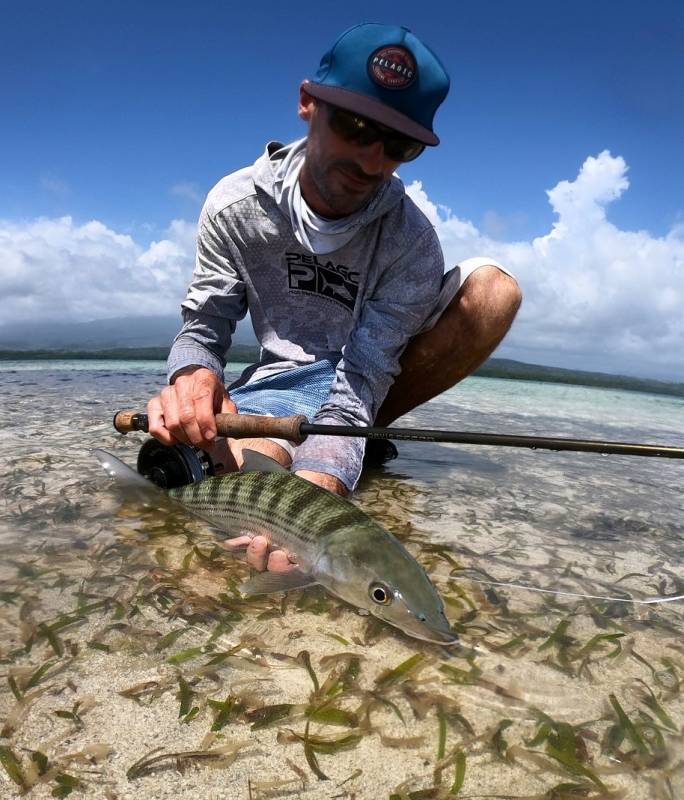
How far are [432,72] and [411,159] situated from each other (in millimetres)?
461

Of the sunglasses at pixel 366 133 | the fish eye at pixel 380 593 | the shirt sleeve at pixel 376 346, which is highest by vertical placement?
the sunglasses at pixel 366 133

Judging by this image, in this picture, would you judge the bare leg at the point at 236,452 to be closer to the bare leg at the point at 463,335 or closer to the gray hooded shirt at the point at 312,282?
the gray hooded shirt at the point at 312,282

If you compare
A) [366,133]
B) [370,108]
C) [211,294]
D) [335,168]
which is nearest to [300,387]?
[211,294]

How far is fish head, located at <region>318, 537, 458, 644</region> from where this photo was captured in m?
1.93

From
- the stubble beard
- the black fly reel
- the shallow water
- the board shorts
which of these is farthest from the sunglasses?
the shallow water

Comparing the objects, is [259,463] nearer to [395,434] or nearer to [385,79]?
[395,434]

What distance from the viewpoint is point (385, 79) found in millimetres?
3041

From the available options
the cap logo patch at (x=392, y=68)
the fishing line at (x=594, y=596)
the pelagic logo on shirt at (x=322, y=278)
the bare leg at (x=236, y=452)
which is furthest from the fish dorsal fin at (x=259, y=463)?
the cap logo patch at (x=392, y=68)

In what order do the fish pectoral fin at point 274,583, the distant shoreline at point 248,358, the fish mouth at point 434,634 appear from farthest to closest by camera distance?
the distant shoreline at point 248,358
the fish pectoral fin at point 274,583
the fish mouth at point 434,634

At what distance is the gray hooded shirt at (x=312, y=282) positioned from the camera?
3.71 metres

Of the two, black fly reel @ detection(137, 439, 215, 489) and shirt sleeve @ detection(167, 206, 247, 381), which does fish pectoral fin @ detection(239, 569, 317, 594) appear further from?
shirt sleeve @ detection(167, 206, 247, 381)

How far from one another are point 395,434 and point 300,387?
65.1 inches

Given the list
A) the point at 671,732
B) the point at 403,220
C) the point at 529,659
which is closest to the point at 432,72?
the point at 403,220

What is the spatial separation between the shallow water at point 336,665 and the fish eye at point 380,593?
0.54ft
